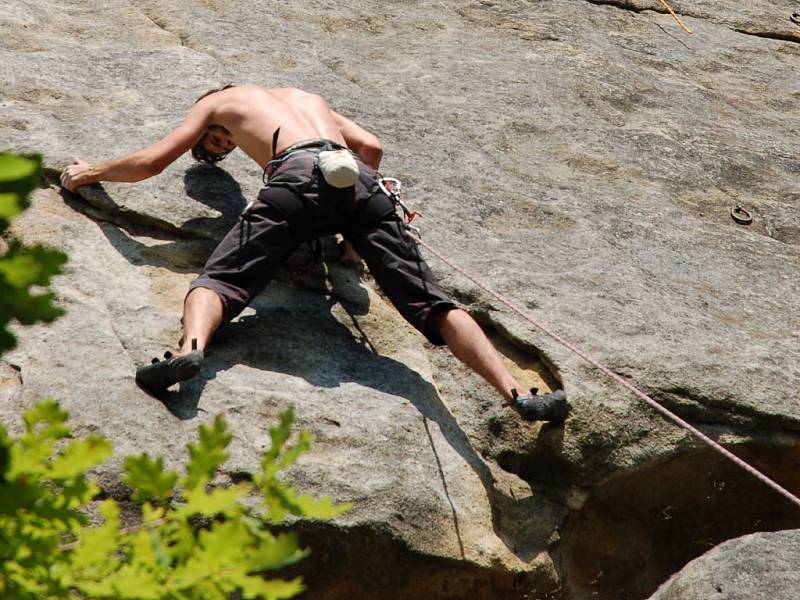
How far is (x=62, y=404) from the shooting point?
11.7ft

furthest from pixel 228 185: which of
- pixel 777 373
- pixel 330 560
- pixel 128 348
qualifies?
pixel 777 373

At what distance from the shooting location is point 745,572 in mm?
3311

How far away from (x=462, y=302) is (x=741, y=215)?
6.13 feet

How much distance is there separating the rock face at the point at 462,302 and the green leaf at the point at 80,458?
1850 millimetres

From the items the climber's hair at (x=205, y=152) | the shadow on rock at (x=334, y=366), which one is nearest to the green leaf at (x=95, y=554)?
the shadow on rock at (x=334, y=366)

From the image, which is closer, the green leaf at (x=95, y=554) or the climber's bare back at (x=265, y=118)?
the green leaf at (x=95, y=554)

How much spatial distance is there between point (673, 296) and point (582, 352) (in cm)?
72

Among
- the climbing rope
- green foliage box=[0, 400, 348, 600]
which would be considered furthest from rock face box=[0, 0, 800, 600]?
Result: green foliage box=[0, 400, 348, 600]

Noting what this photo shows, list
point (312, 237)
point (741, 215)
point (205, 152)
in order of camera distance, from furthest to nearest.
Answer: point (741, 215)
point (205, 152)
point (312, 237)

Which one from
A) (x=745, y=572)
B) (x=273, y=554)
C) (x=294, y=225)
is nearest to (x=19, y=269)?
(x=273, y=554)

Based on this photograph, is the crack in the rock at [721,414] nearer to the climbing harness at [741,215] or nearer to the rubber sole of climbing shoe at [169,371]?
the climbing harness at [741,215]

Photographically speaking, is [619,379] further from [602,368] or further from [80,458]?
[80,458]

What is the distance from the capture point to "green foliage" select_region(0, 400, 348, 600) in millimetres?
1476

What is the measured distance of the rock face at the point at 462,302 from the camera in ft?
12.3
